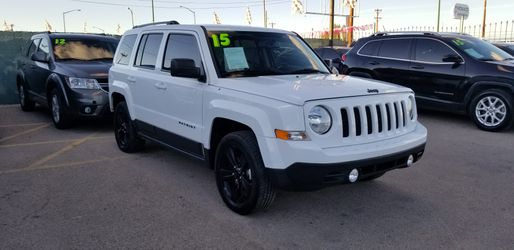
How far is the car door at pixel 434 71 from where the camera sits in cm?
841

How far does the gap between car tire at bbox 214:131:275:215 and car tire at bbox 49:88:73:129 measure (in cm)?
473

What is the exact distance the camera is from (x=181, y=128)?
4.78 metres

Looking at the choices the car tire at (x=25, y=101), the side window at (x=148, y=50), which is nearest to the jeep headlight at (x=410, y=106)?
the side window at (x=148, y=50)

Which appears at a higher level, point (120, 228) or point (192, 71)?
point (192, 71)

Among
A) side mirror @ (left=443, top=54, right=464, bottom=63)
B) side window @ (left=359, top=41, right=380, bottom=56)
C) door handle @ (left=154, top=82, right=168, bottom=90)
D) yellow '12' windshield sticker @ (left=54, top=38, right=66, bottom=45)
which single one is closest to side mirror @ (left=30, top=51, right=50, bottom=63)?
yellow '12' windshield sticker @ (left=54, top=38, right=66, bottom=45)

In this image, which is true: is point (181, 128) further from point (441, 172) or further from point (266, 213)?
point (441, 172)

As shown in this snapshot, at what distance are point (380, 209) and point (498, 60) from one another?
5.63m

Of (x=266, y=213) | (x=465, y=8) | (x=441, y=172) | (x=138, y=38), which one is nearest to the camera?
(x=266, y=213)

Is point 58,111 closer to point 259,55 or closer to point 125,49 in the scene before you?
point 125,49

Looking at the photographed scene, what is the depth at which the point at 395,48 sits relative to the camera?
9.52 meters

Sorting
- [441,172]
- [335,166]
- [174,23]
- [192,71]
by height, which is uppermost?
[174,23]

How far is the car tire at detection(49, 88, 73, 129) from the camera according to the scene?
309 inches

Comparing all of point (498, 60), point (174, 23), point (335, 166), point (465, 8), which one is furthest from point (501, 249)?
point (465, 8)

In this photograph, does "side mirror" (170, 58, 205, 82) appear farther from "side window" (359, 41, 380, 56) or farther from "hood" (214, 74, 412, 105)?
"side window" (359, 41, 380, 56)
